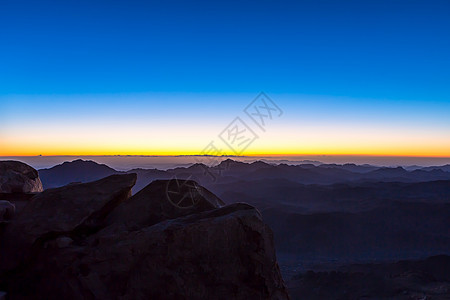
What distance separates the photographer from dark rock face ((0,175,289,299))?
31.8 feet

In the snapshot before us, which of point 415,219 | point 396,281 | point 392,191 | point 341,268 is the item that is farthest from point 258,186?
point 396,281

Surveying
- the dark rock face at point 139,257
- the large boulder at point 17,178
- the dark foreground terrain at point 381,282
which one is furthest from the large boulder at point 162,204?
the dark foreground terrain at point 381,282

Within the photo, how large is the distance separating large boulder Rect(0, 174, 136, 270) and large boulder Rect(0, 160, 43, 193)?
5.18m

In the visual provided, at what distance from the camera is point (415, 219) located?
5738 centimetres

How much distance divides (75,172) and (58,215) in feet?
627

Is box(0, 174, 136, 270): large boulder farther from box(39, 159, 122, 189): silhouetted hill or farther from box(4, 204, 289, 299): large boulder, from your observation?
box(39, 159, 122, 189): silhouetted hill

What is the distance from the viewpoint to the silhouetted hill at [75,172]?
174 m

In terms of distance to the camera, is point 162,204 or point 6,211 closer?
point 6,211

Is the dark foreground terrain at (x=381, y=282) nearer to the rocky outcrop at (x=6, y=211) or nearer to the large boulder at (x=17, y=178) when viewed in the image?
the large boulder at (x=17, y=178)

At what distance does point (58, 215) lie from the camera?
11.2m

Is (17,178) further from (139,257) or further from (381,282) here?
(381,282)

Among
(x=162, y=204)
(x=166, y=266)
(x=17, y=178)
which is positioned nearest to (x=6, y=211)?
(x=17, y=178)

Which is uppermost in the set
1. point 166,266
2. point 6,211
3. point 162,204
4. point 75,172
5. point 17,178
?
point 17,178

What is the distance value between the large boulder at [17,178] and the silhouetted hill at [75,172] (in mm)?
161219
